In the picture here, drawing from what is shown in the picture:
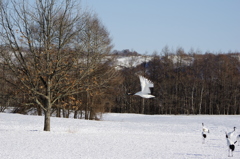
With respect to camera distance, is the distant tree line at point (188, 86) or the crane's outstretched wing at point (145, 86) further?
the distant tree line at point (188, 86)

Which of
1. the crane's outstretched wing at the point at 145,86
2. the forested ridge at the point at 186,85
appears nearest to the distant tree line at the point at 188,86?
the forested ridge at the point at 186,85

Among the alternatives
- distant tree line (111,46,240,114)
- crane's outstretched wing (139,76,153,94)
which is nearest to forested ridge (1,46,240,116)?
distant tree line (111,46,240,114)

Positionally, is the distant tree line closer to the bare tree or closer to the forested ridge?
the forested ridge

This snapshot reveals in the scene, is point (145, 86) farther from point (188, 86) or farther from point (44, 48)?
point (188, 86)

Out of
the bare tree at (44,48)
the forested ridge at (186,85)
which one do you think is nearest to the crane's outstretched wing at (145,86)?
the bare tree at (44,48)

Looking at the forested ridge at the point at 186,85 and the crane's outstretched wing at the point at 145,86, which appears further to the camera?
the forested ridge at the point at 186,85

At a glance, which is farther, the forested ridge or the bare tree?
the forested ridge

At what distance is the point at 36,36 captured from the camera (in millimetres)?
20875

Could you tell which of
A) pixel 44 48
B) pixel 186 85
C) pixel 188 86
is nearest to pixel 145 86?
pixel 44 48

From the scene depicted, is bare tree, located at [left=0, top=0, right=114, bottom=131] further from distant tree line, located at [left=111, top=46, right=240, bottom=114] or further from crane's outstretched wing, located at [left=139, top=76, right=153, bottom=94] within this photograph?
distant tree line, located at [left=111, top=46, right=240, bottom=114]

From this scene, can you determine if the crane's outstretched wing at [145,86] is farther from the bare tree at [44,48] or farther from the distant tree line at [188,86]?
the distant tree line at [188,86]

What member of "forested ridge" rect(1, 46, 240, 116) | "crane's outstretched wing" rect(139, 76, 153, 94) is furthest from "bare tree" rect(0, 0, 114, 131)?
"forested ridge" rect(1, 46, 240, 116)

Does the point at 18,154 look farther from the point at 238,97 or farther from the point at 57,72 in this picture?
the point at 238,97

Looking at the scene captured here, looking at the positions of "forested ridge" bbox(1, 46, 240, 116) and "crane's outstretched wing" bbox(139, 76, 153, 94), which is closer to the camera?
"crane's outstretched wing" bbox(139, 76, 153, 94)
